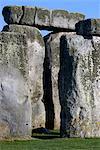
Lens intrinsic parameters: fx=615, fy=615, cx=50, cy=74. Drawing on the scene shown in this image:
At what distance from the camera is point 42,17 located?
18078mm

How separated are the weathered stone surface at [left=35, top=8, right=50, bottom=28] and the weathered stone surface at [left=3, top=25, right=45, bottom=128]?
1.55 feet

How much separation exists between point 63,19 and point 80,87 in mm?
5967

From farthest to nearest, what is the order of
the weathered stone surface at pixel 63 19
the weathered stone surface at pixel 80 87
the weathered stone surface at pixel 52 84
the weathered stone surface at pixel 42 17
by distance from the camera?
the weathered stone surface at pixel 63 19
the weathered stone surface at pixel 42 17
the weathered stone surface at pixel 52 84
the weathered stone surface at pixel 80 87

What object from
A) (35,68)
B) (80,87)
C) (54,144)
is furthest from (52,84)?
(54,144)

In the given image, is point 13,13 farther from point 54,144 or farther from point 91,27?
point 54,144

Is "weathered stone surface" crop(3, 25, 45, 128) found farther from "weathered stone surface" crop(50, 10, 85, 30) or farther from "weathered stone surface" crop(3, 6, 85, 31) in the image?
"weathered stone surface" crop(50, 10, 85, 30)

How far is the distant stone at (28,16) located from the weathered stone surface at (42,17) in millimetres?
147

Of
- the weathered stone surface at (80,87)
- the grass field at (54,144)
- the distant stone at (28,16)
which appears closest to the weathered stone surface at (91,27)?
the weathered stone surface at (80,87)

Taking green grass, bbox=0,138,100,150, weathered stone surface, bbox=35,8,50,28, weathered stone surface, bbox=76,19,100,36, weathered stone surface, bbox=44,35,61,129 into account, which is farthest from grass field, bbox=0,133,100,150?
weathered stone surface, bbox=35,8,50,28

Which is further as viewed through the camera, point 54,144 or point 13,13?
point 13,13

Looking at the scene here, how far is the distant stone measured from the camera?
17781 mm

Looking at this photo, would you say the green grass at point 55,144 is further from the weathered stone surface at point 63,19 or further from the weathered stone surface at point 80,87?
the weathered stone surface at point 63,19

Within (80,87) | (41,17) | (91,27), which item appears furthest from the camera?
(41,17)

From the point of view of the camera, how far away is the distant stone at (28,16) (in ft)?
58.3
